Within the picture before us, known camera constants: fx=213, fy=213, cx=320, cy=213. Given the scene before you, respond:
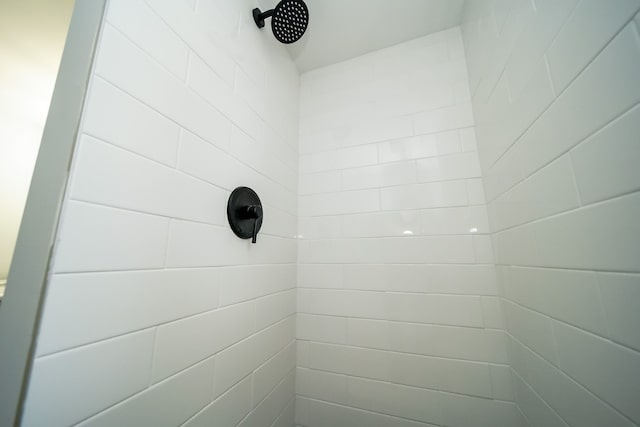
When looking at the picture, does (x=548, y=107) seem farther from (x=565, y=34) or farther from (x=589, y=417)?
(x=589, y=417)

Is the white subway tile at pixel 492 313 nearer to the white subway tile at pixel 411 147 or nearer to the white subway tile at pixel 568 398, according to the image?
the white subway tile at pixel 568 398

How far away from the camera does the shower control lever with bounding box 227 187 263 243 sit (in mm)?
621

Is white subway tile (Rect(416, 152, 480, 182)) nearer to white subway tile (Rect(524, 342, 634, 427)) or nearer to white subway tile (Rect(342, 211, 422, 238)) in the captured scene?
white subway tile (Rect(342, 211, 422, 238))

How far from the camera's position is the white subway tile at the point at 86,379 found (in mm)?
275

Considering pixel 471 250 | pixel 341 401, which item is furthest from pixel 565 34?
pixel 341 401

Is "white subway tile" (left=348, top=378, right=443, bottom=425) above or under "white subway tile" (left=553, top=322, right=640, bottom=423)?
under

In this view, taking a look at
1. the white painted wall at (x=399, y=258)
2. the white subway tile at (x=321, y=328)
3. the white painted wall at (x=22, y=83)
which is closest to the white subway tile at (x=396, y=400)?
the white painted wall at (x=399, y=258)

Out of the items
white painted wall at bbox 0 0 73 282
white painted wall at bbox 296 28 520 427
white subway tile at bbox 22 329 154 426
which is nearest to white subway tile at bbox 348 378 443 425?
white painted wall at bbox 296 28 520 427

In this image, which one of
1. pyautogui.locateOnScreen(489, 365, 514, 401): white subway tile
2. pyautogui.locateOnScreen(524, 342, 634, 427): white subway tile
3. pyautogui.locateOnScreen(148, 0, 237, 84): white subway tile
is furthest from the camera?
pyautogui.locateOnScreen(489, 365, 514, 401): white subway tile

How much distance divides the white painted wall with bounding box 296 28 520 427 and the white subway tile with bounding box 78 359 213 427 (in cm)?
49

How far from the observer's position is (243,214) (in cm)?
65

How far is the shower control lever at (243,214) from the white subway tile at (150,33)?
12.5 inches

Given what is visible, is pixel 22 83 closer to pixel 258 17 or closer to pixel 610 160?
pixel 258 17

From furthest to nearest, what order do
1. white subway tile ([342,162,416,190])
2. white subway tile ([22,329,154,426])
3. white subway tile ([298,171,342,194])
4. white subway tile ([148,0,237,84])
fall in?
white subway tile ([298,171,342,194]), white subway tile ([342,162,416,190]), white subway tile ([148,0,237,84]), white subway tile ([22,329,154,426])
